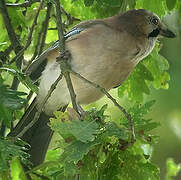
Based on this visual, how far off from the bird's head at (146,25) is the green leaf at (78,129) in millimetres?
1094

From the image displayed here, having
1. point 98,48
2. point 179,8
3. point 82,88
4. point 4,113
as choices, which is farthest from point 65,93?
point 4,113

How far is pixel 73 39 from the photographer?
2848 mm

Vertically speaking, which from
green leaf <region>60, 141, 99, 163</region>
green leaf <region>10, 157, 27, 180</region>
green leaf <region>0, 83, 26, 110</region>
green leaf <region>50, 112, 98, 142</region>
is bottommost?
green leaf <region>10, 157, 27, 180</region>

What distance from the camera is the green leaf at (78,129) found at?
187 cm

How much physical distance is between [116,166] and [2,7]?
3.99 feet

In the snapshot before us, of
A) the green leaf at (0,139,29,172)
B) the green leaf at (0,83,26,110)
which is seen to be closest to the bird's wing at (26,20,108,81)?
the green leaf at (0,83,26,110)

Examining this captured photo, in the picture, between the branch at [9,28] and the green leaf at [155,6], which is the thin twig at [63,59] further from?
the branch at [9,28]

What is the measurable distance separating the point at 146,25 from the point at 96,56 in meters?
0.40

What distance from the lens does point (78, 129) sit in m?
1.91

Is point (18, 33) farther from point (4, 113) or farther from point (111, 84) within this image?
point (4, 113)

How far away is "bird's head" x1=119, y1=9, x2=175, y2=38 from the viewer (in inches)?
114

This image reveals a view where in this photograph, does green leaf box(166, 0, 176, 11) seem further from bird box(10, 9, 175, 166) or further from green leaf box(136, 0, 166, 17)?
bird box(10, 9, 175, 166)

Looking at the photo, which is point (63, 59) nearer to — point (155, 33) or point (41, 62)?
point (41, 62)

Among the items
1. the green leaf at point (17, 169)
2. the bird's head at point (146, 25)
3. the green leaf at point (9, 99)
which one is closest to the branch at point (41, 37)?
the bird's head at point (146, 25)
